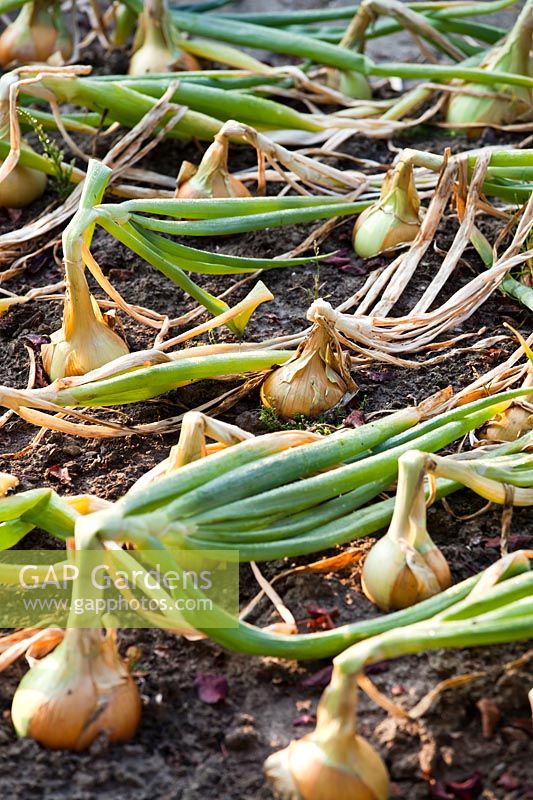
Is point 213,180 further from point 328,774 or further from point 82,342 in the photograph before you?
point 328,774

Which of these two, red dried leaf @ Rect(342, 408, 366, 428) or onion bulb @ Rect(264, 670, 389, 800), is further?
red dried leaf @ Rect(342, 408, 366, 428)

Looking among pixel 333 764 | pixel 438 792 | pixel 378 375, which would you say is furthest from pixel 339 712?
pixel 378 375

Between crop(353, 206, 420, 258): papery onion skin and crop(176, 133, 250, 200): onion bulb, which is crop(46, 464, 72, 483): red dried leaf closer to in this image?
crop(176, 133, 250, 200): onion bulb

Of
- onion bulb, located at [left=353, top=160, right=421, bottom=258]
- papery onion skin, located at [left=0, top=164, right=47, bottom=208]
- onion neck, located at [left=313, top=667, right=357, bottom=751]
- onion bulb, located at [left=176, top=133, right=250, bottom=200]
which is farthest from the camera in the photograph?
papery onion skin, located at [left=0, top=164, right=47, bottom=208]

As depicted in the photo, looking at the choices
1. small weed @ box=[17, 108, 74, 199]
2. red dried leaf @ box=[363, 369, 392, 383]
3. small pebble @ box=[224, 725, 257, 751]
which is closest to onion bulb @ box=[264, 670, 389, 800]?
small pebble @ box=[224, 725, 257, 751]

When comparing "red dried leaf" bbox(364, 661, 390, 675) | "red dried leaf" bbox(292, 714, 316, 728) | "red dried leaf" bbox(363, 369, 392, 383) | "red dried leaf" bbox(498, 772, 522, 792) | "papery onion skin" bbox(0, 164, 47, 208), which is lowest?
"red dried leaf" bbox(498, 772, 522, 792)

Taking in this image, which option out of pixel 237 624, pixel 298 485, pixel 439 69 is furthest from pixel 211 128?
pixel 237 624
